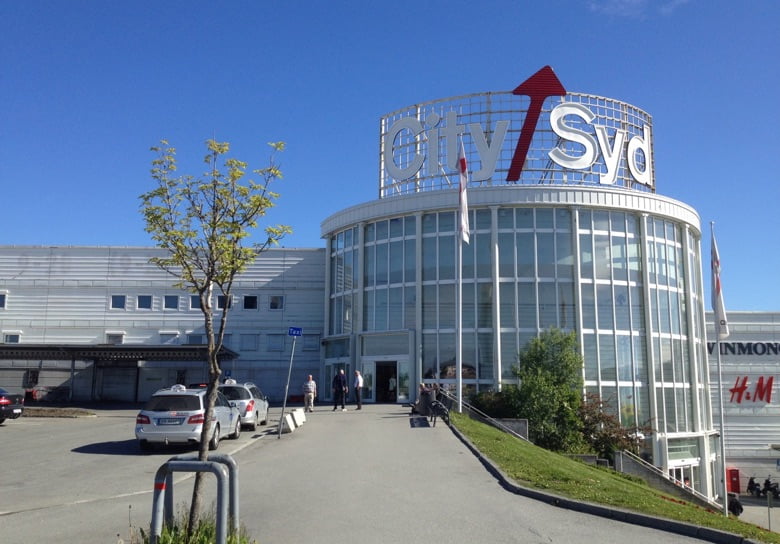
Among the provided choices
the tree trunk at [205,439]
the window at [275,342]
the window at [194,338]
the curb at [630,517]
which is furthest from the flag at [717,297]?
the window at [194,338]

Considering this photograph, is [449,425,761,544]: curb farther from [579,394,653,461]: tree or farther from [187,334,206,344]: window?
[187,334,206,344]: window

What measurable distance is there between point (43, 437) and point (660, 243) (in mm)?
28261

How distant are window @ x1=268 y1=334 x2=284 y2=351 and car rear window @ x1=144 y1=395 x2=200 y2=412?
2330 centimetres

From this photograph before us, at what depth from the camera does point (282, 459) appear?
16.5 metres

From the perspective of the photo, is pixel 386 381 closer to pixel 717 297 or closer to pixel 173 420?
pixel 717 297

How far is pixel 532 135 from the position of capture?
3544cm

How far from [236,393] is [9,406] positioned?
31.0 feet

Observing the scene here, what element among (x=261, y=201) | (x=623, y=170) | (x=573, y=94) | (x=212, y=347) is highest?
(x=573, y=94)

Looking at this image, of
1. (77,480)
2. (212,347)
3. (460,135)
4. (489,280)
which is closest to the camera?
(212,347)

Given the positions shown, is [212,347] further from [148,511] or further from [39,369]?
[39,369]

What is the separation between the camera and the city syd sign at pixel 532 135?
35281 mm

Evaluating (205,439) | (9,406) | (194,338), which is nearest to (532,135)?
(194,338)

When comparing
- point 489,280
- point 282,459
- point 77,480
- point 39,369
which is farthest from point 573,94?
point 39,369

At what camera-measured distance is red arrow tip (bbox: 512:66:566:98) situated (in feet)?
117
